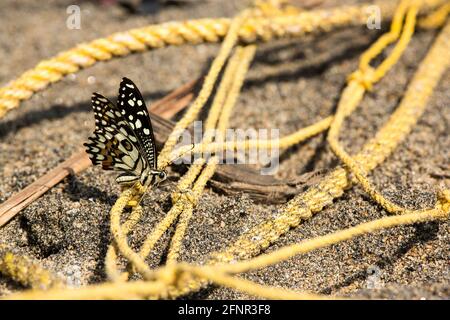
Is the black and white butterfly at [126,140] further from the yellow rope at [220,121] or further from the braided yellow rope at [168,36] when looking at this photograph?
the braided yellow rope at [168,36]

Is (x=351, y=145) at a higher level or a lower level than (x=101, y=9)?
lower

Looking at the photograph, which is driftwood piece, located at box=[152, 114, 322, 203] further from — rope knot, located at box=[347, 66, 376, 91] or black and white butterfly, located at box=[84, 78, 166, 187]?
rope knot, located at box=[347, 66, 376, 91]

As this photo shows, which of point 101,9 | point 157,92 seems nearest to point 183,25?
point 157,92

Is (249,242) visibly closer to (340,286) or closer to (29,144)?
(340,286)

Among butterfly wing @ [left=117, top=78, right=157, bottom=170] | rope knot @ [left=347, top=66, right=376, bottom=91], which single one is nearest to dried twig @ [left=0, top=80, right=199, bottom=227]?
butterfly wing @ [left=117, top=78, right=157, bottom=170]

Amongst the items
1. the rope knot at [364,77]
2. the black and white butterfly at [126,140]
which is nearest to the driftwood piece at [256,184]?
the black and white butterfly at [126,140]

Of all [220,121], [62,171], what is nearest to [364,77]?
[220,121]
